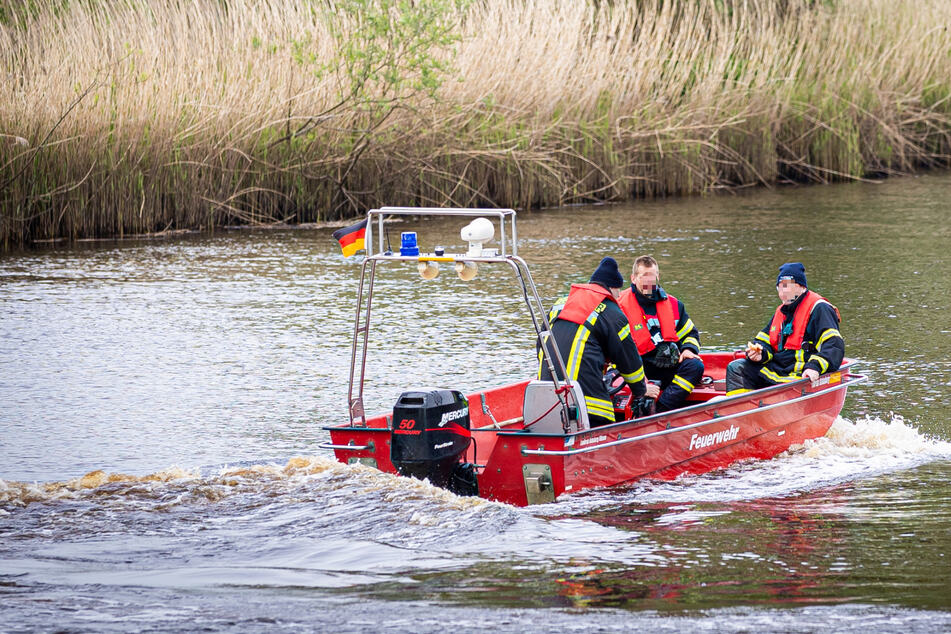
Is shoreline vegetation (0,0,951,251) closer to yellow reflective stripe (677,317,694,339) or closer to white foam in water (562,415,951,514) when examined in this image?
yellow reflective stripe (677,317,694,339)

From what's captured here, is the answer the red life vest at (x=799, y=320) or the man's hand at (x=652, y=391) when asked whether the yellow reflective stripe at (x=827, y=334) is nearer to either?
the red life vest at (x=799, y=320)

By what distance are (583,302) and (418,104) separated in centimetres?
1195

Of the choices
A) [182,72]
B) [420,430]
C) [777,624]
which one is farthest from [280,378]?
[182,72]

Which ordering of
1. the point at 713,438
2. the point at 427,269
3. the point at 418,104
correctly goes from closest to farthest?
the point at 427,269, the point at 713,438, the point at 418,104

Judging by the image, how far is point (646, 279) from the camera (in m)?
9.02

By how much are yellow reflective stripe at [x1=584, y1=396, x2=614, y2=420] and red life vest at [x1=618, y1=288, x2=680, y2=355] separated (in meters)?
1.19

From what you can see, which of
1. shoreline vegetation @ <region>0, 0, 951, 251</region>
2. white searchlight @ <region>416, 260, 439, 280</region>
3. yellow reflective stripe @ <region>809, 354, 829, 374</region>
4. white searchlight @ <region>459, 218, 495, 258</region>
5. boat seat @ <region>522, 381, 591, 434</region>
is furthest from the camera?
shoreline vegetation @ <region>0, 0, 951, 251</region>

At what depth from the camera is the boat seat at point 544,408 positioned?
7578 mm

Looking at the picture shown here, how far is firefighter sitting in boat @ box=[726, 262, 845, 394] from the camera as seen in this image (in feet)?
28.7

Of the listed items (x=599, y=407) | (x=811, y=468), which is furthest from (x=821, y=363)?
(x=599, y=407)

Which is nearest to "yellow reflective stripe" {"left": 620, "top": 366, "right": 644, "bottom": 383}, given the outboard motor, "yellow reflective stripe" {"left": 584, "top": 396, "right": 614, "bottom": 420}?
"yellow reflective stripe" {"left": 584, "top": 396, "right": 614, "bottom": 420}

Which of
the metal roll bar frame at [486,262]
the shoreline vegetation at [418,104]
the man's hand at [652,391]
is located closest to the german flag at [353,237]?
the metal roll bar frame at [486,262]

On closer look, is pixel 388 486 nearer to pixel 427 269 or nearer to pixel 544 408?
pixel 544 408

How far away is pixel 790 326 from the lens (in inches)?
355
